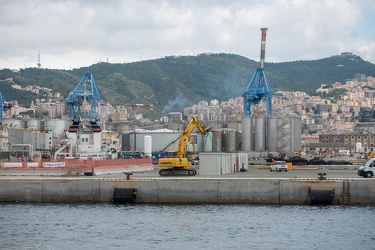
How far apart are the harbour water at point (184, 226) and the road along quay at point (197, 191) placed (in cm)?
72

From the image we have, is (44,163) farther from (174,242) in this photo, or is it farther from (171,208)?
(174,242)

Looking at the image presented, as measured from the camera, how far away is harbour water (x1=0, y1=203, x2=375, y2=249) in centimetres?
4569

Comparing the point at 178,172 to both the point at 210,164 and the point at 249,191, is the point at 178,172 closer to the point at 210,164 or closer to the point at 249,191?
Answer: the point at 210,164

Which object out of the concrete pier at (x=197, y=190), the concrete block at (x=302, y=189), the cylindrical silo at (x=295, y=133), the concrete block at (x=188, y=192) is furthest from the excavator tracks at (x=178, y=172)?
the cylindrical silo at (x=295, y=133)

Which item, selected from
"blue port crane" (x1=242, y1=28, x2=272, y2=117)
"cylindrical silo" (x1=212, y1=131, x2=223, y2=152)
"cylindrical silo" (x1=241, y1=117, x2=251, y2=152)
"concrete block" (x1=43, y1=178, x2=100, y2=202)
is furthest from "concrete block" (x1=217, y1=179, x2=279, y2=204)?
"cylindrical silo" (x1=212, y1=131, x2=223, y2=152)

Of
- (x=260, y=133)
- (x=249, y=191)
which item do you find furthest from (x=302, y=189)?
(x=260, y=133)

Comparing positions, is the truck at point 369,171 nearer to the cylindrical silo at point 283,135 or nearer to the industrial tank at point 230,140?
the cylindrical silo at point 283,135

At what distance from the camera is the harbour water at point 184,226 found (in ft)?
150

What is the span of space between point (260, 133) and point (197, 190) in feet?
379

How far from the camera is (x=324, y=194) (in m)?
59.0

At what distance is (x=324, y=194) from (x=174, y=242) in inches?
670

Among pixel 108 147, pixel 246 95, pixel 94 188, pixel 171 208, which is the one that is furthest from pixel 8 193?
pixel 246 95

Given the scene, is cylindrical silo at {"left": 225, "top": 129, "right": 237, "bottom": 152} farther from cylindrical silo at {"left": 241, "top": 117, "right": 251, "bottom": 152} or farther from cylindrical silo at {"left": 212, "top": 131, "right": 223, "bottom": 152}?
cylindrical silo at {"left": 241, "top": 117, "right": 251, "bottom": 152}

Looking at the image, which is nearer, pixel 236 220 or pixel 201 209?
pixel 236 220
